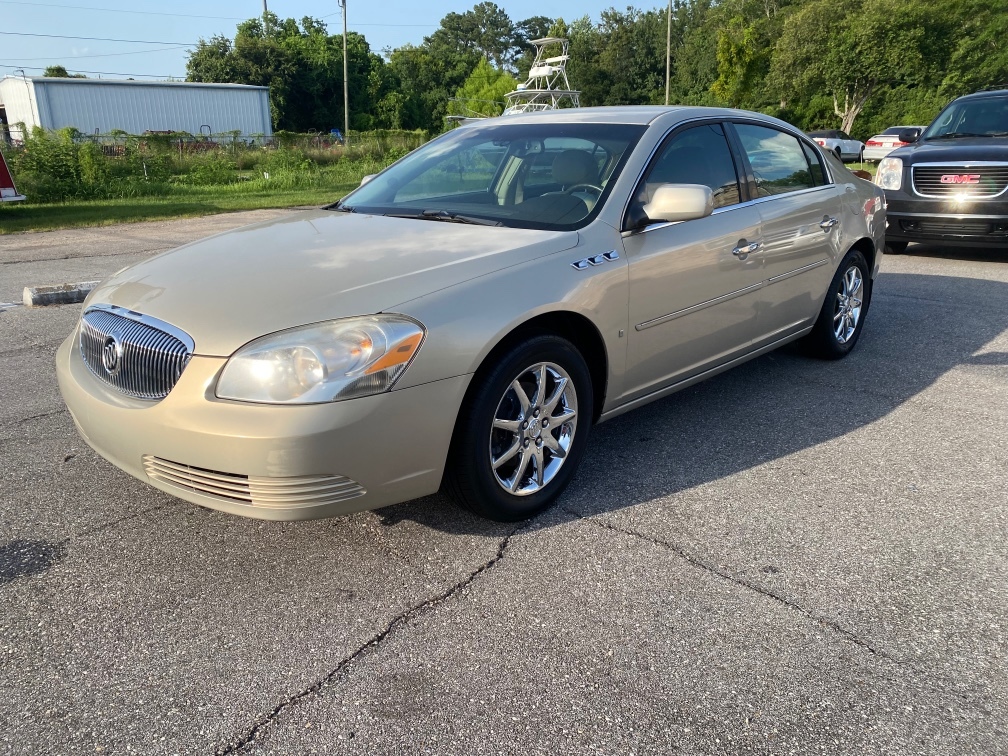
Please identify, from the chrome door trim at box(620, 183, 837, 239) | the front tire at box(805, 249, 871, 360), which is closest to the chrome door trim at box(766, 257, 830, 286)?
the front tire at box(805, 249, 871, 360)

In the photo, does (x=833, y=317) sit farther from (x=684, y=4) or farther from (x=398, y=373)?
(x=684, y=4)

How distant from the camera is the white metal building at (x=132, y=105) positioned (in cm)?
3941

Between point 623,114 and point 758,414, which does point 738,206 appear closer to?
point 623,114

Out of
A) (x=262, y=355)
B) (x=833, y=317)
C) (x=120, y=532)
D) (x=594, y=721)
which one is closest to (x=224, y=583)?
(x=120, y=532)

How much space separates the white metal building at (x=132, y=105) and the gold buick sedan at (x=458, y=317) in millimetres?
42467

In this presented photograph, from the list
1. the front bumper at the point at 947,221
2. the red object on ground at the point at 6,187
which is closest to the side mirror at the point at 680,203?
the front bumper at the point at 947,221

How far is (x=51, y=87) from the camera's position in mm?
39156

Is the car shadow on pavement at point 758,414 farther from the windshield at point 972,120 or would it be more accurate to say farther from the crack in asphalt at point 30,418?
the windshield at point 972,120

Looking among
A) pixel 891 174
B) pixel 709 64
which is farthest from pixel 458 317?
pixel 709 64

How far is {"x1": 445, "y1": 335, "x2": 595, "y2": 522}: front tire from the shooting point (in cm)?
290

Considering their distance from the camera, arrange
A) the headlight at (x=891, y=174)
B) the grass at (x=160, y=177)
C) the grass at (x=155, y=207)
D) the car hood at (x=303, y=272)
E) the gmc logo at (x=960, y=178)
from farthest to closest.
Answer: the grass at (x=160, y=177) < the grass at (x=155, y=207) < the headlight at (x=891, y=174) < the gmc logo at (x=960, y=178) < the car hood at (x=303, y=272)

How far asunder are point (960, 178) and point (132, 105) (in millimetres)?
43343

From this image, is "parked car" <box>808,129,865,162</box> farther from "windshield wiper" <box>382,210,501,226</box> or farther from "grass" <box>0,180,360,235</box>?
"windshield wiper" <box>382,210,501,226</box>

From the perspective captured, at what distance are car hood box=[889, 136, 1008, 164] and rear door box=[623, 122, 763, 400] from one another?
568 cm
